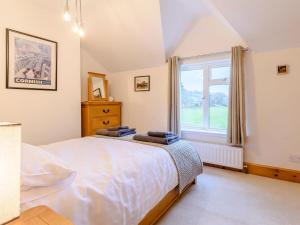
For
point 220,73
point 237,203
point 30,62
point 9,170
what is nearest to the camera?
point 9,170

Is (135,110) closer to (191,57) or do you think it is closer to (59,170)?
(191,57)

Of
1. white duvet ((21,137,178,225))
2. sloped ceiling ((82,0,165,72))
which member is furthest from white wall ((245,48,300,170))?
white duvet ((21,137,178,225))

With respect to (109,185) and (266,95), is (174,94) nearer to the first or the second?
(266,95)

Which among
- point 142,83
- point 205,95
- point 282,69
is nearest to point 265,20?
point 282,69

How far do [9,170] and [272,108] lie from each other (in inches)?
123

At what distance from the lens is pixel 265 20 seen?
2.36m

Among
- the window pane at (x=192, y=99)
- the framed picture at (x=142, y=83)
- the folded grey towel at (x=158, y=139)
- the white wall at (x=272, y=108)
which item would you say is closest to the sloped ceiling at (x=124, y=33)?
the framed picture at (x=142, y=83)

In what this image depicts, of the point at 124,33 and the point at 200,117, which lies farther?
the point at 200,117

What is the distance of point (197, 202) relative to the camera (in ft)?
6.89

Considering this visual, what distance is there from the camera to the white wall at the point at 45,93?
8.10 feet

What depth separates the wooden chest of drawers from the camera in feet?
11.3

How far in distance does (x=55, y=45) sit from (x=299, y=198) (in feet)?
12.7

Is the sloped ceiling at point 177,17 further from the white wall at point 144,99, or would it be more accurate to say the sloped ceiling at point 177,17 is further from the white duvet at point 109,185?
the white duvet at point 109,185

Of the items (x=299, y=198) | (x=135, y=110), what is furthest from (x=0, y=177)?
(x=135, y=110)
